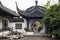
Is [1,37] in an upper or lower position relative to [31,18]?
lower

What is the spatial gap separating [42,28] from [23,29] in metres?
2.69

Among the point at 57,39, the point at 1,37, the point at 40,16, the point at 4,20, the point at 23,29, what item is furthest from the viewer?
the point at 23,29

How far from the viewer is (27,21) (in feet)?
62.6

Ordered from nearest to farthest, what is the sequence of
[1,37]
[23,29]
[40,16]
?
1. [1,37]
2. [40,16]
3. [23,29]

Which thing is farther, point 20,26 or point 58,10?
point 20,26

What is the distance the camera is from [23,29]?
2011 centimetres

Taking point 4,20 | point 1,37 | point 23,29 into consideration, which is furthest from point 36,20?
point 1,37

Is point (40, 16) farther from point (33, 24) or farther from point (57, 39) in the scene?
point (57, 39)

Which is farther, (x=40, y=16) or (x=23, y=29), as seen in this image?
(x=23, y=29)

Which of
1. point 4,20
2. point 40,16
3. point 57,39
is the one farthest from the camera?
point 40,16

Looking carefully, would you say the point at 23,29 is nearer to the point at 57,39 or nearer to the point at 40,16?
the point at 40,16

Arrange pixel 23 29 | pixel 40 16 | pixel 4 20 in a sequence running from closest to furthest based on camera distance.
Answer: pixel 4 20, pixel 40 16, pixel 23 29

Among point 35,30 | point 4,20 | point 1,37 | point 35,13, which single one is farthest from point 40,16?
point 1,37

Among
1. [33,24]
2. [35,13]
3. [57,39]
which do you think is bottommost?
[57,39]
